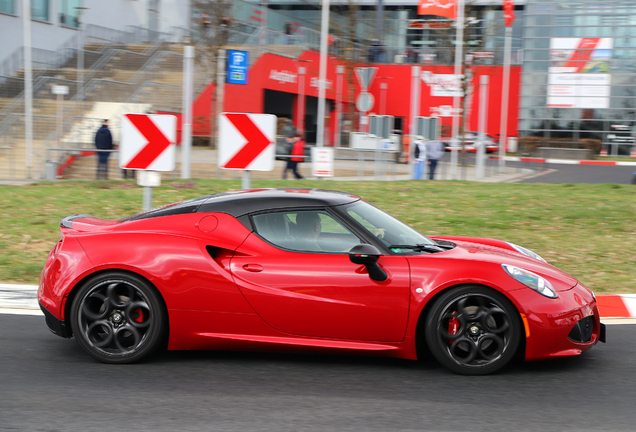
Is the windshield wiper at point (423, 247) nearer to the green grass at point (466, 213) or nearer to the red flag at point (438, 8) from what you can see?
the green grass at point (466, 213)

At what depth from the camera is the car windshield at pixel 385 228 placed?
497cm

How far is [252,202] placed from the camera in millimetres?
5074

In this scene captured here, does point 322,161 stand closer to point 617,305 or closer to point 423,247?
point 617,305

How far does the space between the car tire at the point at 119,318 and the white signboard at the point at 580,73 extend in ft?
154

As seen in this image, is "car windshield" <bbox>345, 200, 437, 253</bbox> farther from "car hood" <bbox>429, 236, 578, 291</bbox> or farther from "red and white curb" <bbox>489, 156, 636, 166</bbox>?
"red and white curb" <bbox>489, 156, 636, 166</bbox>

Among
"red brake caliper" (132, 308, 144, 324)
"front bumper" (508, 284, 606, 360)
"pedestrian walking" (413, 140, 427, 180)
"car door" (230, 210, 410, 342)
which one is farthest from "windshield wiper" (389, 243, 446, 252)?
"pedestrian walking" (413, 140, 427, 180)

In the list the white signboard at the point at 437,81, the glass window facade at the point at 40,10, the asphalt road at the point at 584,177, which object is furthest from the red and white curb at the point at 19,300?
the white signboard at the point at 437,81

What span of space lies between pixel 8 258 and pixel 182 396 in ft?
17.0

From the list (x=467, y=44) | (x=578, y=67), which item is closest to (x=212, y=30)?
(x=467, y=44)

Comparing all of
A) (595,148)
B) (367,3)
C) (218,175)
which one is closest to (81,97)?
(218,175)

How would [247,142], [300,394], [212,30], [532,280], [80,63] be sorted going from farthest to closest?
1. [80,63]
2. [212,30]
3. [247,142]
4. [532,280]
5. [300,394]

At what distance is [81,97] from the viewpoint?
2569 centimetres

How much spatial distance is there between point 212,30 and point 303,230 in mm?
28031

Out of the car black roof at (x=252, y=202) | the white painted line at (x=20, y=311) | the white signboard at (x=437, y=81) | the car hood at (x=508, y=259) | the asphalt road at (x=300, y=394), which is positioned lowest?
the white painted line at (x=20, y=311)
